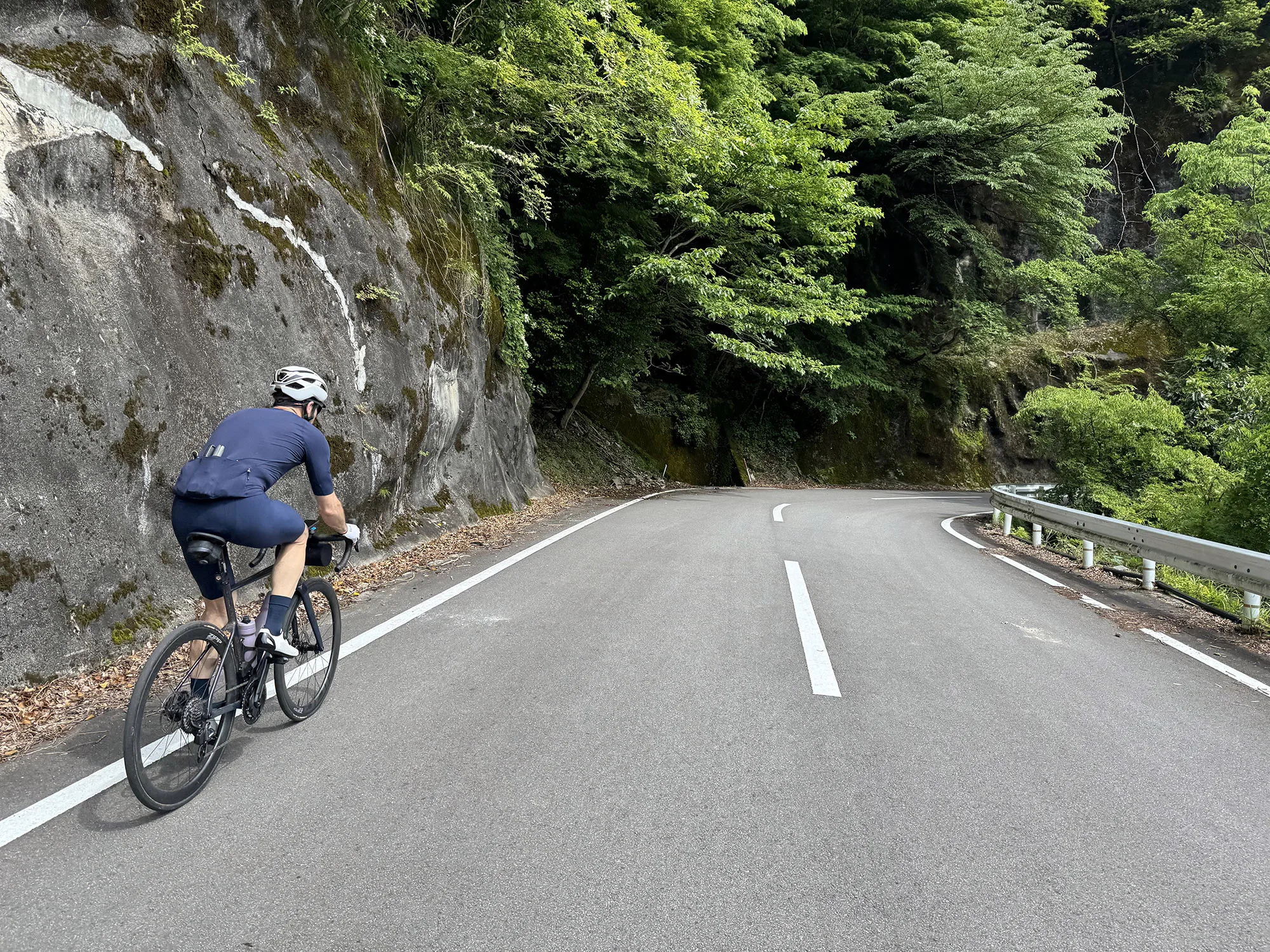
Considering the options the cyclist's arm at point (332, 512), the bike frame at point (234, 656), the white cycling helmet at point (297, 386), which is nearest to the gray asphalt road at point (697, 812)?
the bike frame at point (234, 656)

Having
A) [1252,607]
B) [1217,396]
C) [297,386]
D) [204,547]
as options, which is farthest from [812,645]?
[1217,396]

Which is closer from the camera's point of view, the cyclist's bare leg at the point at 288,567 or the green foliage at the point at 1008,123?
Answer: the cyclist's bare leg at the point at 288,567

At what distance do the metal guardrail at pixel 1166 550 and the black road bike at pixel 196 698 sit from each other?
300 inches

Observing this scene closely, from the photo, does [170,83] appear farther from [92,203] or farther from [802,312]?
[802,312]

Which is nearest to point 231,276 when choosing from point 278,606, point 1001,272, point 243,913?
point 278,606

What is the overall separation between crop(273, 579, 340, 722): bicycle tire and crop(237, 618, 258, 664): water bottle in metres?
0.16

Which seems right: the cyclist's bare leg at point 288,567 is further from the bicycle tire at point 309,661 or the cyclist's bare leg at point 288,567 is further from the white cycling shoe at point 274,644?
the bicycle tire at point 309,661

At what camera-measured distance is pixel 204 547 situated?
3.45 meters

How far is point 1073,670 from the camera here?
536 cm

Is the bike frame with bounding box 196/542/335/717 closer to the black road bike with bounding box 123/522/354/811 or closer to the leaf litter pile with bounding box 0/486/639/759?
the black road bike with bounding box 123/522/354/811

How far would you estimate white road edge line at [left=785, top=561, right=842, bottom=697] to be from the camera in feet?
15.7

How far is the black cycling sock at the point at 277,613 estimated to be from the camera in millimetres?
3768

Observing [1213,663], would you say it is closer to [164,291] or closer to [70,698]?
[70,698]

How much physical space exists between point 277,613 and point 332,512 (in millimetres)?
548
